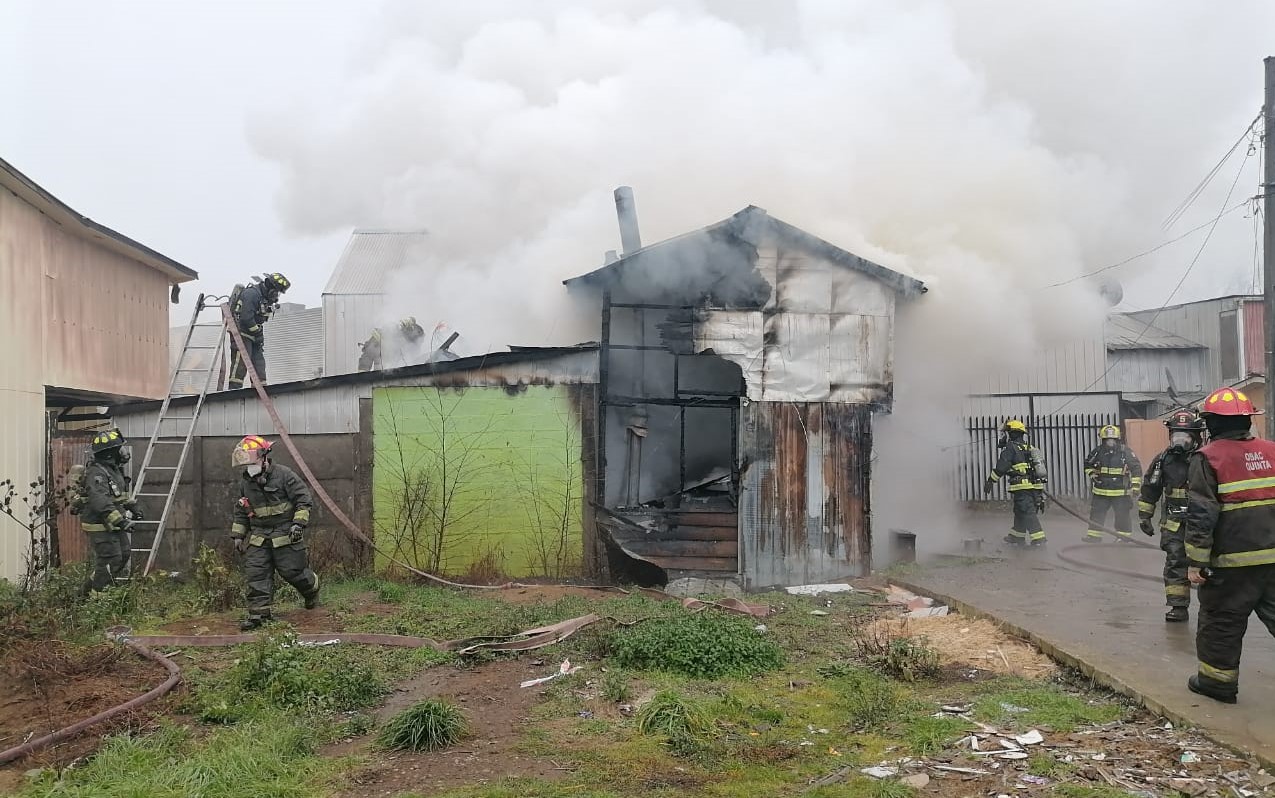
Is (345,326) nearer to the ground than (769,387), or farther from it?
farther from it

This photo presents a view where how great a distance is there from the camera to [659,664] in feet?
21.0

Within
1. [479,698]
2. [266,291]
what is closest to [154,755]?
[479,698]

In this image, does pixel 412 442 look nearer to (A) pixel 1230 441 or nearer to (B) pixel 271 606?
(B) pixel 271 606

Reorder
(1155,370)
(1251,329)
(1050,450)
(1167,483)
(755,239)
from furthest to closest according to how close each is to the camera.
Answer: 1. (1155,370)
2. (1251,329)
3. (1050,450)
4. (755,239)
5. (1167,483)

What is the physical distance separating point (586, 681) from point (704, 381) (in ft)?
24.0

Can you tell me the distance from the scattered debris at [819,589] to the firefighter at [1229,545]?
5.10 m

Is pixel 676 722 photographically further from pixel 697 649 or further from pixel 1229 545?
pixel 1229 545

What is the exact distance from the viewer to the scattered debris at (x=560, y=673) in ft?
20.5

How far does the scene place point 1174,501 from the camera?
7.85m

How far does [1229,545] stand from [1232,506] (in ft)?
0.77

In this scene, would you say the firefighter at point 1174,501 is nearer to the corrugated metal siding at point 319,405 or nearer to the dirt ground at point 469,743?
the dirt ground at point 469,743

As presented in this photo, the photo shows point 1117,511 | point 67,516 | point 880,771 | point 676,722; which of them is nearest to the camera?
point 880,771

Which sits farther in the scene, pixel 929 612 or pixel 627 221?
pixel 627 221

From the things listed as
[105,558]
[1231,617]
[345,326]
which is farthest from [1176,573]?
[345,326]
